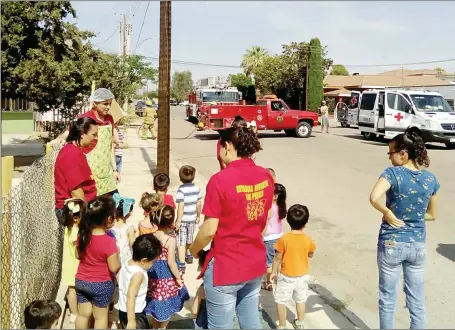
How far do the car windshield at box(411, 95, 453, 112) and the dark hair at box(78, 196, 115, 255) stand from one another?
17809 millimetres

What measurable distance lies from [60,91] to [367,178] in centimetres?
817

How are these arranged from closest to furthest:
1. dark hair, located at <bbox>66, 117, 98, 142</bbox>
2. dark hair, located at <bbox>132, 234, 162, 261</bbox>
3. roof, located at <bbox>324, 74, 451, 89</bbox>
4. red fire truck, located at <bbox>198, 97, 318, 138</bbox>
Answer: dark hair, located at <bbox>132, 234, 162, 261</bbox>
dark hair, located at <bbox>66, 117, 98, 142</bbox>
red fire truck, located at <bbox>198, 97, 318, 138</bbox>
roof, located at <bbox>324, 74, 451, 89</bbox>

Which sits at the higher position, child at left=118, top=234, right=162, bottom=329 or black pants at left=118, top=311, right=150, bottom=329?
child at left=118, top=234, right=162, bottom=329

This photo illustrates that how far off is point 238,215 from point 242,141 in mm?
448

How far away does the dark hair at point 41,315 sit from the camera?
3113 mm

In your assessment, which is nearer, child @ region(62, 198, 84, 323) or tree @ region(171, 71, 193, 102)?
child @ region(62, 198, 84, 323)

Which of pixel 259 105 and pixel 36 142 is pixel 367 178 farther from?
pixel 36 142

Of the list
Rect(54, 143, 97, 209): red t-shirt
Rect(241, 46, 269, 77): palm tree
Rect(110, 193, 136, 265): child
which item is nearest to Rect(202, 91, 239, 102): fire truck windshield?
Rect(110, 193, 136, 265): child

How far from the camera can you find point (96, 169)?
17.0 feet

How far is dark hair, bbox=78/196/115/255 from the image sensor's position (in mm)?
3600

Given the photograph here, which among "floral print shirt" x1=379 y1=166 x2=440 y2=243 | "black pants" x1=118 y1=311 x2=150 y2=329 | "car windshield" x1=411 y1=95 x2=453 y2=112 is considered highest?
"car windshield" x1=411 y1=95 x2=453 y2=112

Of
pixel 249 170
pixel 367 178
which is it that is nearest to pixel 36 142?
pixel 367 178

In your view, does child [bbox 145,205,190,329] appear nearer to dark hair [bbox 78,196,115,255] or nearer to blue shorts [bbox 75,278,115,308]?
blue shorts [bbox 75,278,115,308]

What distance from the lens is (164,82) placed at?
10492 mm
